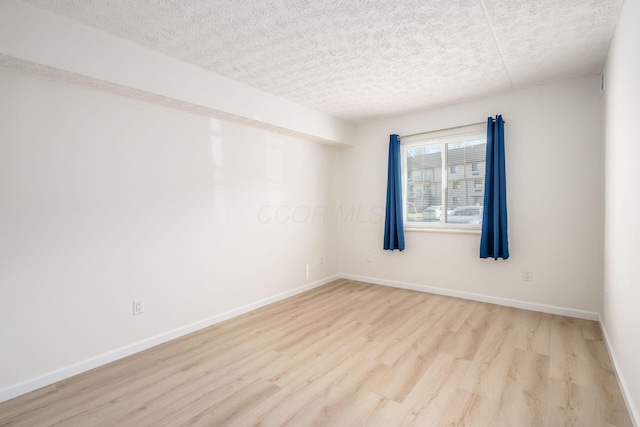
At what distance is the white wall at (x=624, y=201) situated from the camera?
165cm

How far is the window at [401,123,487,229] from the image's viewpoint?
3.91 metres

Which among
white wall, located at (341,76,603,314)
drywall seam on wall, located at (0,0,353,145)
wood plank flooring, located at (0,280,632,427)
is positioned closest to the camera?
wood plank flooring, located at (0,280,632,427)

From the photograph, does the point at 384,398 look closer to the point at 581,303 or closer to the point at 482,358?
the point at 482,358

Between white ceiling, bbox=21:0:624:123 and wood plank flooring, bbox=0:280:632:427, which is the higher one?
white ceiling, bbox=21:0:624:123

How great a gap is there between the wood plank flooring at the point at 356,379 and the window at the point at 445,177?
1.40 metres

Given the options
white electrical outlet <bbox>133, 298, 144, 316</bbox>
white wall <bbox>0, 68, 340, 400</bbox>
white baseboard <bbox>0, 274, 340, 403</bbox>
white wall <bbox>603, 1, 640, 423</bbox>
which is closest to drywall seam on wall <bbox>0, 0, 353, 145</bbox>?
white wall <bbox>0, 68, 340, 400</bbox>

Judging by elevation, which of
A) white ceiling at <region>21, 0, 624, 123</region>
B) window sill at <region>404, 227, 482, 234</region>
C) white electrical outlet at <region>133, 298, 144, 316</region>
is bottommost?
white electrical outlet at <region>133, 298, 144, 316</region>

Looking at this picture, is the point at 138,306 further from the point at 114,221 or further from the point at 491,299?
the point at 491,299

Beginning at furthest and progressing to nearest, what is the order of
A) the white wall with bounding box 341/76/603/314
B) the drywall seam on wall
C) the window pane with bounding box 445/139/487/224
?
1. the window pane with bounding box 445/139/487/224
2. the white wall with bounding box 341/76/603/314
3. the drywall seam on wall

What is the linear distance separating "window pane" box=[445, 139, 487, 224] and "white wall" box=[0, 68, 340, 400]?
2.44 meters

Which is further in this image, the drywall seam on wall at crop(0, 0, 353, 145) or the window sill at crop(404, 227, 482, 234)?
the window sill at crop(404, 227, 482, 234)

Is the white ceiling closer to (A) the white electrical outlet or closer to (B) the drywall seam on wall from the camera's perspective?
(B) the drywall seam on wall

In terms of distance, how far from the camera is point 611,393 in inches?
77.1

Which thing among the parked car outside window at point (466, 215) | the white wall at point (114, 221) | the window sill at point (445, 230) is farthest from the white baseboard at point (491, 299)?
the white wall at point (114, 221)
